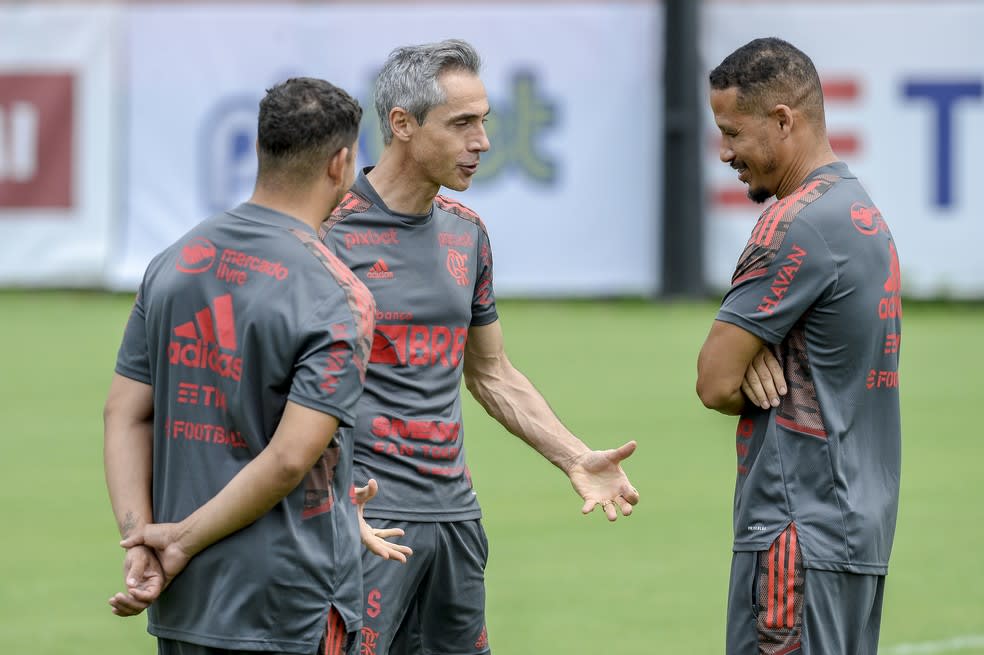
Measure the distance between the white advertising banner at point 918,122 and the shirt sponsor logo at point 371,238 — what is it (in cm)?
1328

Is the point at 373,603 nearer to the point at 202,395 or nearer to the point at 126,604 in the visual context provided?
the point at 126,604

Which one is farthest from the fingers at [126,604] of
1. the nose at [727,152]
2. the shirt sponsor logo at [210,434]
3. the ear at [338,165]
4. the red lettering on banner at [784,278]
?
the nose at [727,152]

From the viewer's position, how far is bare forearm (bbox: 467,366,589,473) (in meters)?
4.80

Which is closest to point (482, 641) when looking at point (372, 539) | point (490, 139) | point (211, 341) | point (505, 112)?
point (372, 539)

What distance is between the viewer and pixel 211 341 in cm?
349

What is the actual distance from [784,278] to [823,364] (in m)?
0.25

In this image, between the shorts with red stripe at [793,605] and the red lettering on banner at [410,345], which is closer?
the shorts with red stripe at [793,605]

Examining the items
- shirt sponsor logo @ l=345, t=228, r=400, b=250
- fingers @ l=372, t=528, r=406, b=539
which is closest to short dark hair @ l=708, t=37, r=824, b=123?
shirt sponsor logo @ l=345, t=228, r=400, b=250

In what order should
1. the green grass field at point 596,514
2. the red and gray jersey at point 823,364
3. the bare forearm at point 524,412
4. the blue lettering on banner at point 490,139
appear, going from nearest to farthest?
1. the red and gray jersey at point 823,364
2. the bare forearm at point 524,412
3. the green grass field at point 596,514
4. the blue lettering on banner at point 490,139

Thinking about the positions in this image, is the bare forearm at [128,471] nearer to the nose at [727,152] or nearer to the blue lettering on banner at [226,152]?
the nose at [727,152]

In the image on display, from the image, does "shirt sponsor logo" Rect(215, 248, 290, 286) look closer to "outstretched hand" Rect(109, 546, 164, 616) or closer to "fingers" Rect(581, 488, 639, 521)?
"outstretched hand" Rect(109, 546, 164, 616)

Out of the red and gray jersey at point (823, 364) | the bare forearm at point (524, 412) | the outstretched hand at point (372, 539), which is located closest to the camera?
the outstretched hand at point (372, 539)

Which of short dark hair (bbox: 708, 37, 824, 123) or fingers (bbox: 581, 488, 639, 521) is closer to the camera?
short dark hair (bbox: 708, 37, 824, 123)

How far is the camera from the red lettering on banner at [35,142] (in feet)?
59.3
